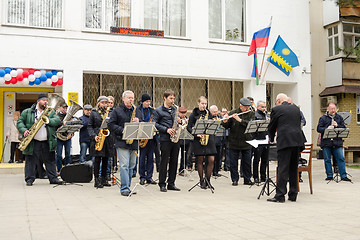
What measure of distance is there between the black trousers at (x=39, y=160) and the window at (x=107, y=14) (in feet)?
19.3

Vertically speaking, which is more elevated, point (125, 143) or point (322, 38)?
point (322, 38)

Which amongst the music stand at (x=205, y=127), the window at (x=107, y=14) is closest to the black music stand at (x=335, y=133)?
the music stand at (x=205, y=127)

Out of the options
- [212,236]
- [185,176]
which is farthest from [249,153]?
[212,236]

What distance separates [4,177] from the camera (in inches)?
457

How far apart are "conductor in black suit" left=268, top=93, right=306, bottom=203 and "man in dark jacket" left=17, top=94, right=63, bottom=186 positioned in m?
5.06

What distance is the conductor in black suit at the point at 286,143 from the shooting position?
24.5ft

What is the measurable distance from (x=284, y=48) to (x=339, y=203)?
9.61 metres

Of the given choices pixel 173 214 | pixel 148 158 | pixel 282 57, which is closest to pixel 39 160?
pixel 148 158

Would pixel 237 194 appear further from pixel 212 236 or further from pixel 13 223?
pixel 13 223

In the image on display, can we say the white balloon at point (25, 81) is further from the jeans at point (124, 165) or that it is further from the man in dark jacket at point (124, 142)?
the jeans at point (124, 165)

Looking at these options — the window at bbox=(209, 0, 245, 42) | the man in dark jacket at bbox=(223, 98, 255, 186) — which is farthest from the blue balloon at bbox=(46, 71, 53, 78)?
the man in dark jacket at bbox=(223, 98, 255, 186)

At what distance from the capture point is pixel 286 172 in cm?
754

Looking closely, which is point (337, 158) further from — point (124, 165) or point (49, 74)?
point (49, 74)

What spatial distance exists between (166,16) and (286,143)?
9376 millimetres
